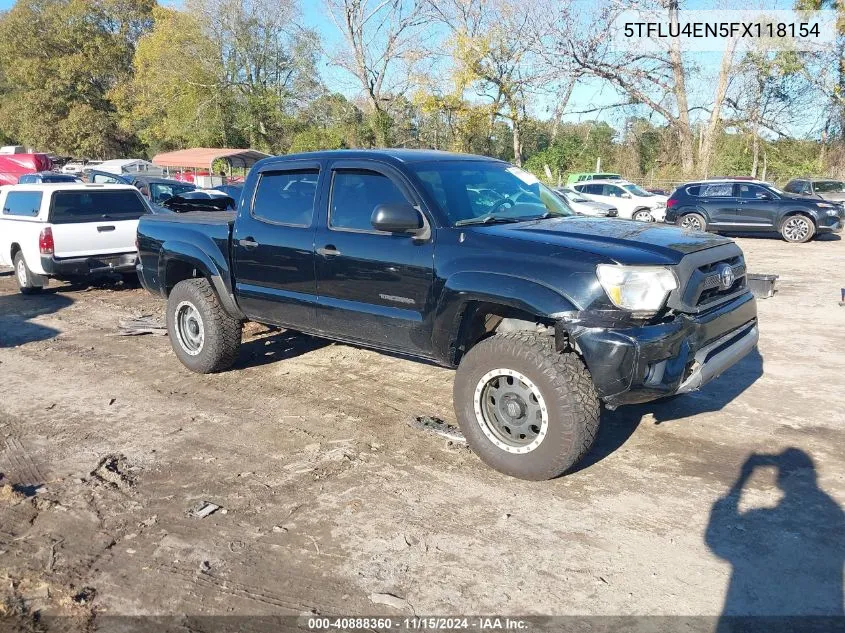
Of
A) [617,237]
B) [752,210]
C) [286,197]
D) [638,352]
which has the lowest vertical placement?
[638,352]

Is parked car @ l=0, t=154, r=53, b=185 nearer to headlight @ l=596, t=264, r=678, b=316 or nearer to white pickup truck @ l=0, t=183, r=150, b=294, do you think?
white pickup truck @ l=0, t=183, r=150, b=294

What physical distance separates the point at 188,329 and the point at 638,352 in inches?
168

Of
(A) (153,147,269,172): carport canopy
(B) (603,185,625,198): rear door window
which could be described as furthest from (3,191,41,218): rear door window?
(A) (153,147,269,172): carport canopy

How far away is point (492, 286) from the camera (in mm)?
3939

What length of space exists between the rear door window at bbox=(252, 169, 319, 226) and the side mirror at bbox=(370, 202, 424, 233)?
3.35 ft

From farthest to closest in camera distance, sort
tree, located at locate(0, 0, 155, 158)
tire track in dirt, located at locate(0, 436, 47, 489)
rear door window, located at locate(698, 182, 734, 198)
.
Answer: tree, located at locate(0, 0, 155, 158), rear door window, located at locate(698, 182, 734, 198), tire track in dirt, located at locate(0, 436, 47, 489)

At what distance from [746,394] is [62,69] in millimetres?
60021

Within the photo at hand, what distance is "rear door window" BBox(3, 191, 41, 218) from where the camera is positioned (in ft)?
32.7

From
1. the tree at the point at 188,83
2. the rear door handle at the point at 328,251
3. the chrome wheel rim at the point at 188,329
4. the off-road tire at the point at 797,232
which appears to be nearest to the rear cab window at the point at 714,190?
the off-road tire at the point at 797,232

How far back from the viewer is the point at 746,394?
17.9ft

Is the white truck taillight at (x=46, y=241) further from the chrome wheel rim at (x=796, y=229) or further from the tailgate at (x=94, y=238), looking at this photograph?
the chrome wheel rim at (x=796, y=229)

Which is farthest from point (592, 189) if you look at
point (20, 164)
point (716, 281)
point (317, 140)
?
point (20, 164)

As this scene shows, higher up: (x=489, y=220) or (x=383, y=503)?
Result: (x=489, y=220)

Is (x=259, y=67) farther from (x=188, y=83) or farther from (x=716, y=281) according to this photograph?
(x=716, y=281)
